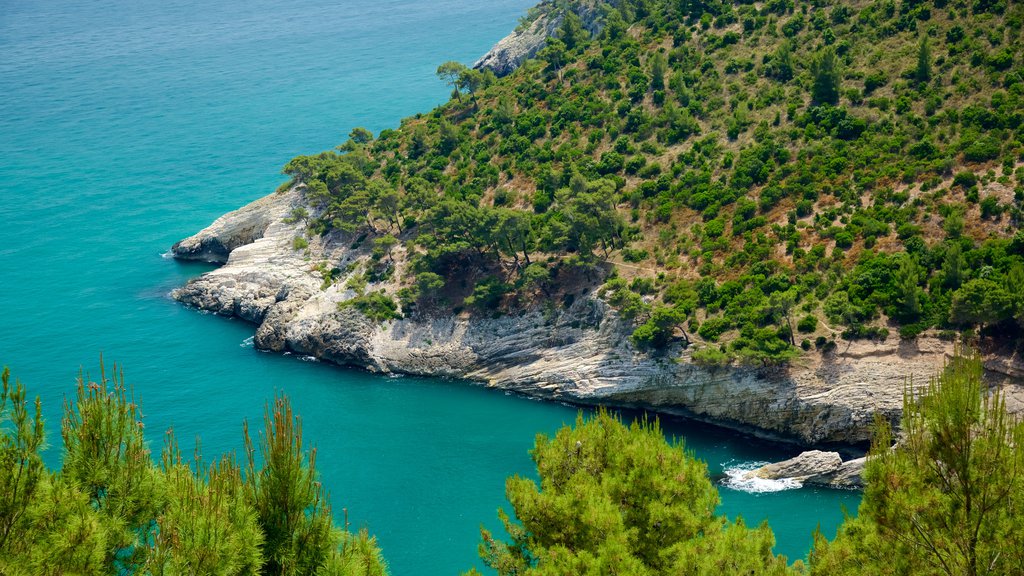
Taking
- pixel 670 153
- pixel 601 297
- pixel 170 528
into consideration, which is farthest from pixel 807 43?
pixel 170 528

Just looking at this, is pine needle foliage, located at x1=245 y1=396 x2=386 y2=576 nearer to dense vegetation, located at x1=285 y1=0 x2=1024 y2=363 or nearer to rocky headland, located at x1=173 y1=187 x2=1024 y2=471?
rocky headland, located at x1=173 y1=187 x2=1024 y2=471

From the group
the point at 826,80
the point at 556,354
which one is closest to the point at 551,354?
the point at 556,354

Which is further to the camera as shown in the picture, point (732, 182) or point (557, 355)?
point (732, 182)

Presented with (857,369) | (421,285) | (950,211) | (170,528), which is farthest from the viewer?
(421,285)

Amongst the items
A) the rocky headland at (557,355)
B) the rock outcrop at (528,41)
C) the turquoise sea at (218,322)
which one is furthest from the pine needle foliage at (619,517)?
the rock outcrop at (528,41)

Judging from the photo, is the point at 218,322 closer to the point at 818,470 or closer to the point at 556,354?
the point at 556,354

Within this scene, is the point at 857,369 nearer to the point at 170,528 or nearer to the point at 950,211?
the point at 950,211
